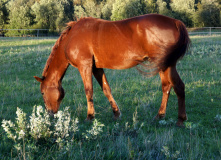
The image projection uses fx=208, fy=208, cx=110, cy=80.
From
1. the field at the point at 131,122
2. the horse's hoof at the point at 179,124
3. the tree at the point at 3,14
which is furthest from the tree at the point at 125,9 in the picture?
the horse's hoof at the point at 179,124

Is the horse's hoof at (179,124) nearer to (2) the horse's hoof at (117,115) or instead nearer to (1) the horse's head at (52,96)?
(2) the horse's hoof at (117,115)

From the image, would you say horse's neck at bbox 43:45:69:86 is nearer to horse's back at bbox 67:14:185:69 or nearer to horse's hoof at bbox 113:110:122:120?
horse's back at bbox 67:14:185:69

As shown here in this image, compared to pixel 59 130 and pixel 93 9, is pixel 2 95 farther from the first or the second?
pixel 93 9

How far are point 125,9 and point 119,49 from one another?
3929cm

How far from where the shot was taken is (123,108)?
4.86 m

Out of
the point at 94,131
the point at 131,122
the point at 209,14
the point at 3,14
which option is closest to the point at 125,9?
the point at 209,14

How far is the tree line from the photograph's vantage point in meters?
41.7

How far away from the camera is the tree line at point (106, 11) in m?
41.7

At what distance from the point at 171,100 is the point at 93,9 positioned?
136 feet

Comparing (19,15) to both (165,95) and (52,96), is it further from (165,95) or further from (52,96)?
(165,95)

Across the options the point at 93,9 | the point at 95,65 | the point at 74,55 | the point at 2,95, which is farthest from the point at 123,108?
the point at 93,9

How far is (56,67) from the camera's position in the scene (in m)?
4.59

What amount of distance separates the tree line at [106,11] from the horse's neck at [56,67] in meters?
38.0

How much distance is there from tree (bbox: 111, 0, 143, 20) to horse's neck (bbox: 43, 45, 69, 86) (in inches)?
1483
